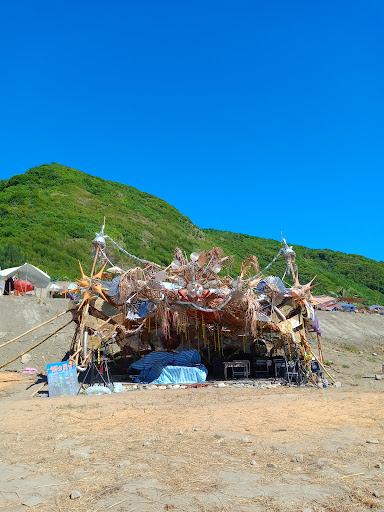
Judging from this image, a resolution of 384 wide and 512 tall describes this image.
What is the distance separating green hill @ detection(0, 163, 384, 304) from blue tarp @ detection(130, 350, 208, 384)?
2175 cm

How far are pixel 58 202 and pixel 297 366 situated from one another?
150ft

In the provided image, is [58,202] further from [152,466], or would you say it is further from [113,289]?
[152,466]

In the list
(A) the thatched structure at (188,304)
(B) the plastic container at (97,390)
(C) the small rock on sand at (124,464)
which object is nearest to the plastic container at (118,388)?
(B) the plastic container at (97,390)

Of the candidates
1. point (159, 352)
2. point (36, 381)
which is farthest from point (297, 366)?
point (36, 381)

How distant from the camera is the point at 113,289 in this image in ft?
47.5

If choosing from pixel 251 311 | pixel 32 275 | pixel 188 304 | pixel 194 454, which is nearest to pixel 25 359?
pixel 188 304

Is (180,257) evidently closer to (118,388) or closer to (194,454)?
(118,388)

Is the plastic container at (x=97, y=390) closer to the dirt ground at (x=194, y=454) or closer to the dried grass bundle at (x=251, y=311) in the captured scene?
the dirt ground at (x=194, y=454)

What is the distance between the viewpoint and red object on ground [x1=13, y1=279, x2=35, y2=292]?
2933 cm

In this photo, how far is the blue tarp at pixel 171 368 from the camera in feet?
49.8

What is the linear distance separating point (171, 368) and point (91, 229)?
113 feet

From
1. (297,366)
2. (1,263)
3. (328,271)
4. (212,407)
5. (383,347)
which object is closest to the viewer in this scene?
(212,407)

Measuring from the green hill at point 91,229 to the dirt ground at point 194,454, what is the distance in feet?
91.6

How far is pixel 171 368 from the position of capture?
50.0 ft
